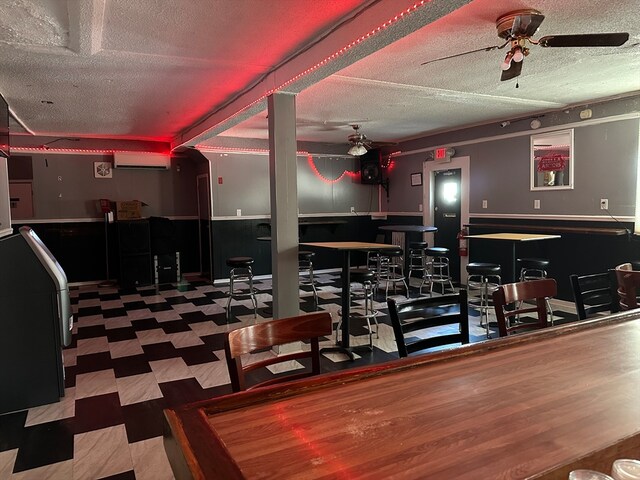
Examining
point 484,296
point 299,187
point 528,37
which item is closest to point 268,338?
point 528,37

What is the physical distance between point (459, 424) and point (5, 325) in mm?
3006

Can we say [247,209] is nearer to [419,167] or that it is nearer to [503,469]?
[419,167]

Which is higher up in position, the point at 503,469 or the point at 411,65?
the point at 411,65

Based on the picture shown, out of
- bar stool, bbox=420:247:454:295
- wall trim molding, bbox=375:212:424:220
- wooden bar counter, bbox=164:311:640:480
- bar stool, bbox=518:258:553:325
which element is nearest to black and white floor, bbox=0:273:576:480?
bar stool, bbox=518:258:553:325

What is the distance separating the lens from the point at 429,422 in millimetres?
1018

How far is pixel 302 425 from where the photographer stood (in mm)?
1011

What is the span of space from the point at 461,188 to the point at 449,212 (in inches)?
19.2

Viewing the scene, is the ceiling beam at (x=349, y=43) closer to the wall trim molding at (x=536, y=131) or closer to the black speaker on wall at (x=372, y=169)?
the wall trim molding at (x=536, y=131)

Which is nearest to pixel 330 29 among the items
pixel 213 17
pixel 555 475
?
pixel 213 17

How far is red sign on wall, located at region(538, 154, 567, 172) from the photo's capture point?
5547 mm

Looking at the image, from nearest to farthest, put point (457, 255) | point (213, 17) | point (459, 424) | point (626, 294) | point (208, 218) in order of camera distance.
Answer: point (459, 424) < point (626, 294) < point (213, 17) < point (457, 255) < point (208, 218)

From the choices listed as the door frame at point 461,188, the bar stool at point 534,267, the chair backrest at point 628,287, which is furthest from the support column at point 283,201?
the door frame at point 461,188

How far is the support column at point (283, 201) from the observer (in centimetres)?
373

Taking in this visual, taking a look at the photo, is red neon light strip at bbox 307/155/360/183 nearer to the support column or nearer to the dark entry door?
the dark entry door
